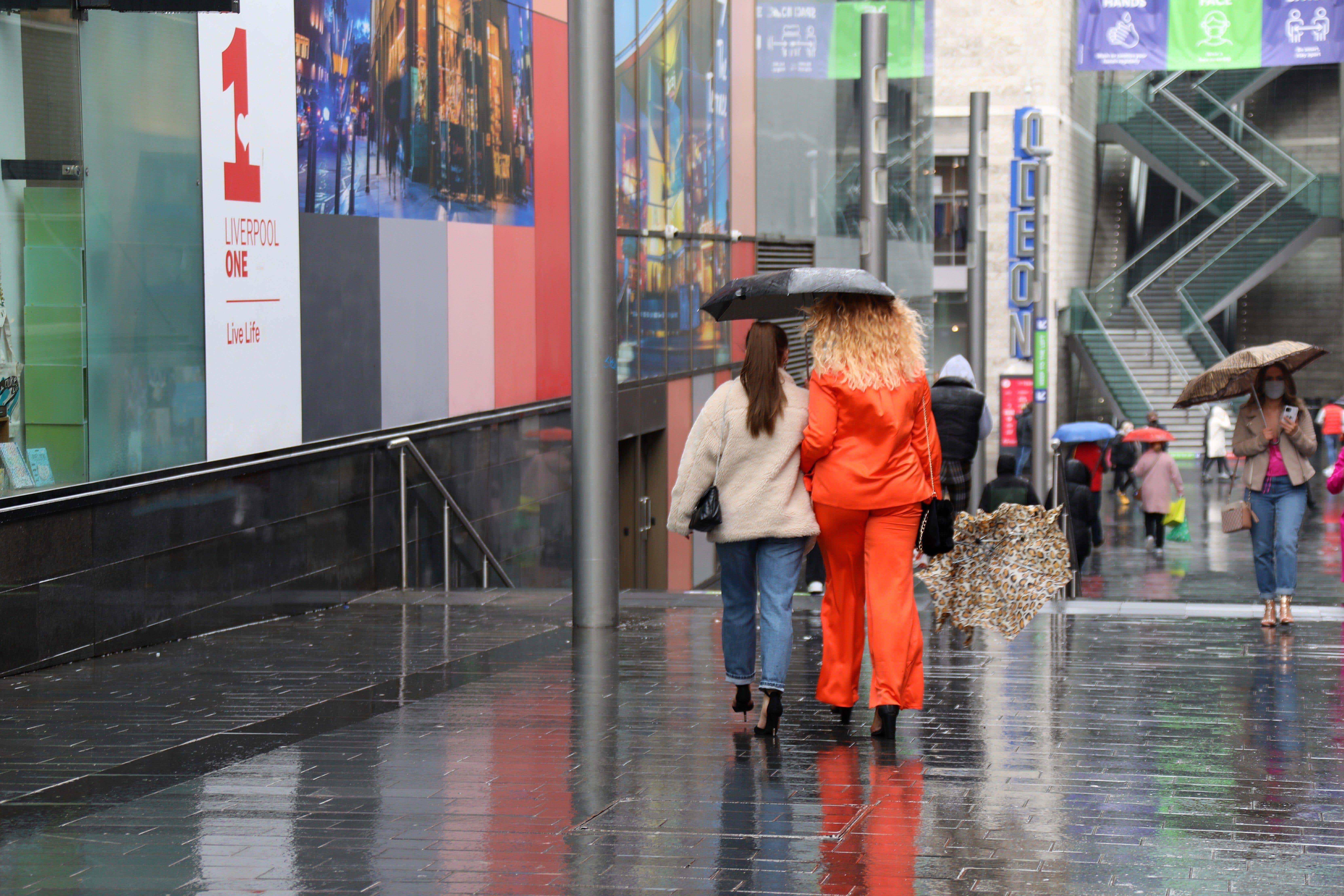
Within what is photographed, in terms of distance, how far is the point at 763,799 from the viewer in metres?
5.21

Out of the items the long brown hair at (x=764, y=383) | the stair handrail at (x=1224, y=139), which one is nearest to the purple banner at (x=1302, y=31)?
the stair handrail at (x=1224, y=139)

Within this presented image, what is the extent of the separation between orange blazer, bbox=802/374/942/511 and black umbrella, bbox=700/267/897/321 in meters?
0.35

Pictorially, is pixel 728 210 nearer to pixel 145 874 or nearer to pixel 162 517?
pixel 162 517

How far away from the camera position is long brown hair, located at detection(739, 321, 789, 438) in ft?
20.2

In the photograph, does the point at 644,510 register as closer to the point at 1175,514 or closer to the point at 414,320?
the point at 414,320

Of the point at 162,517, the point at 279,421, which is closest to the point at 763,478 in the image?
the point at 162,517

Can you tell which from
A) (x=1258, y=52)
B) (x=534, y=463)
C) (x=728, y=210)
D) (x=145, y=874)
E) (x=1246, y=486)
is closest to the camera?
(x=145, y=874)

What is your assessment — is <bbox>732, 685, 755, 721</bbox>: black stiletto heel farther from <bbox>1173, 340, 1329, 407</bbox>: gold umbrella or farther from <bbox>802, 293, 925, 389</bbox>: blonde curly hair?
<bbox>1173, 340, 1329, 407</bbox>: gold umbrella

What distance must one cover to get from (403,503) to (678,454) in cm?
841

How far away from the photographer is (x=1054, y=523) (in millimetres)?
7555

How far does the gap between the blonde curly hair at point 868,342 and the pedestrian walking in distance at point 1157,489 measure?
1558 cm

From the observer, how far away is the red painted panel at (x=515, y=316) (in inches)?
534

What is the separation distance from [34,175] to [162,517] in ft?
6.28

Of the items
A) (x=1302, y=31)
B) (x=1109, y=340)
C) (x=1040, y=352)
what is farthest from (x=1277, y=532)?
(x=1109, y=340)
